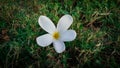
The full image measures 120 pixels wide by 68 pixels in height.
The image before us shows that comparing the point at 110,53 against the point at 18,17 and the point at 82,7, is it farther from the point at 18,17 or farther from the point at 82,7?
the point at 18,17

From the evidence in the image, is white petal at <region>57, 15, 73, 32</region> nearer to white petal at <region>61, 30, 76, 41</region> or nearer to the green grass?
white petal at <region>61, 30, 76, 41</region>

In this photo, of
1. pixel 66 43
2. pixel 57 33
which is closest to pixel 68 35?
pixel 57 33

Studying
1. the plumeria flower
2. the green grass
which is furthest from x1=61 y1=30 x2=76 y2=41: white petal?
the green grass

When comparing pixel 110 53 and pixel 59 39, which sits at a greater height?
pixel 59 39

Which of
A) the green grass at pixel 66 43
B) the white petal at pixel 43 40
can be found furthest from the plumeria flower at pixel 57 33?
the green grass at pixel 66 43

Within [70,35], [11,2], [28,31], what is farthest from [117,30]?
[11,2]

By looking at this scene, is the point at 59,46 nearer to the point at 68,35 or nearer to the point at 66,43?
the point at 68,35
